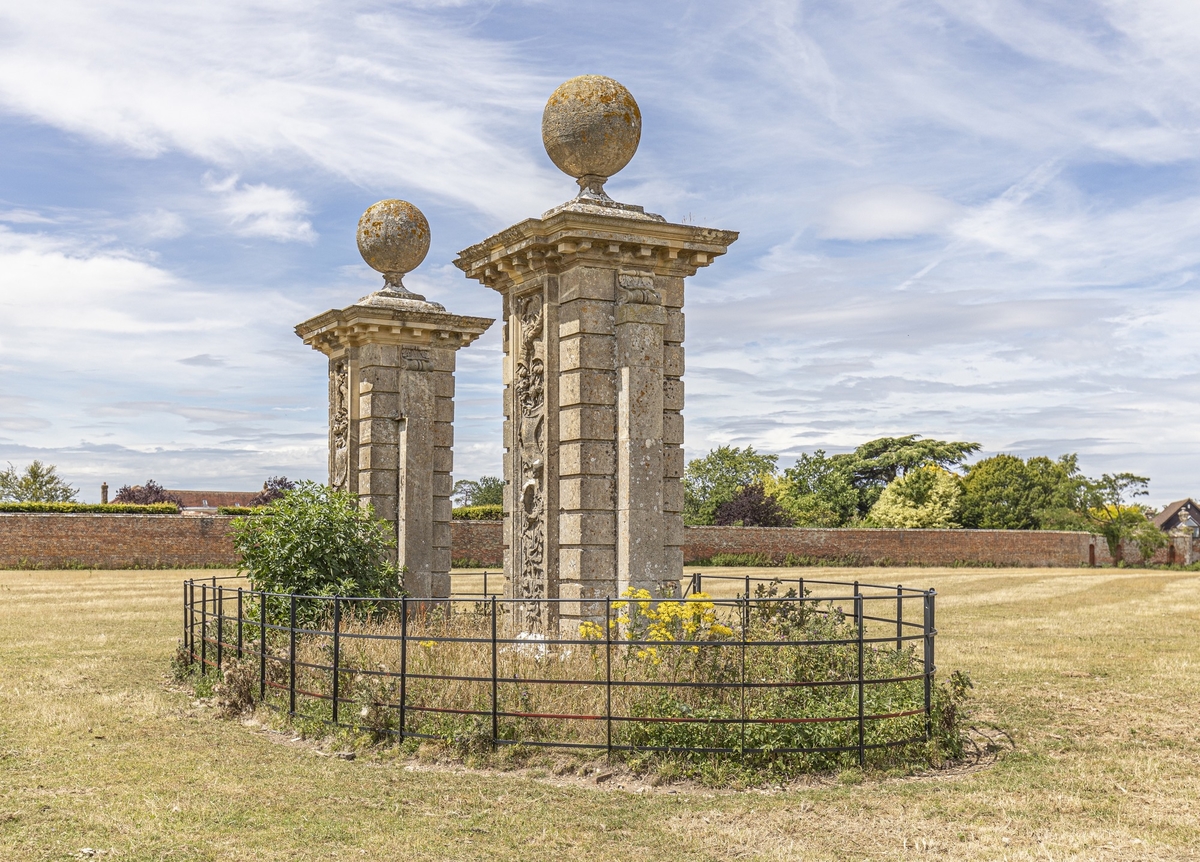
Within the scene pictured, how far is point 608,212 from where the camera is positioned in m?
11.3

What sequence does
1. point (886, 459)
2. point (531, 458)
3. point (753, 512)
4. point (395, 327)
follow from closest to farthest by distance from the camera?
point (531, 458) < point (395, 327) < point (753, 512) < point (886, 459)

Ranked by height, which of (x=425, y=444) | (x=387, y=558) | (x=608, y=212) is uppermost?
(x=608, y=212)

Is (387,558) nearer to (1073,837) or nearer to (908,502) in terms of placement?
(1073,837)

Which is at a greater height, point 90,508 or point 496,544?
point 90,508

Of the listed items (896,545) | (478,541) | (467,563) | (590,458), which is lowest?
(467,563)

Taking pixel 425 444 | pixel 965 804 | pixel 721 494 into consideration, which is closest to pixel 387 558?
pixel 425 444

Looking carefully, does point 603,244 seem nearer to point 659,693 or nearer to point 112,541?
point 659,693

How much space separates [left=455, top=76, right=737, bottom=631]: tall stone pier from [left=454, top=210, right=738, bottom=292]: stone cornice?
0.04ft

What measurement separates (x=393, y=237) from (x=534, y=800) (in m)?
10.2

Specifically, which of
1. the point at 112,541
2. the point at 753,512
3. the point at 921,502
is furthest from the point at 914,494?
the point at 112,541

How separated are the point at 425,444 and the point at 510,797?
876 centimetres

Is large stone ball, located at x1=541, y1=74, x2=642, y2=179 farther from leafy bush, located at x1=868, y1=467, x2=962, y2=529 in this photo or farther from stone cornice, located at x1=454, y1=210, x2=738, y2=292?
leafy bush, located at x1=868, y1=467, x2=962, y2=529

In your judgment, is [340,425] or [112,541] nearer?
[340,425]

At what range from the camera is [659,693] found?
916 cm
